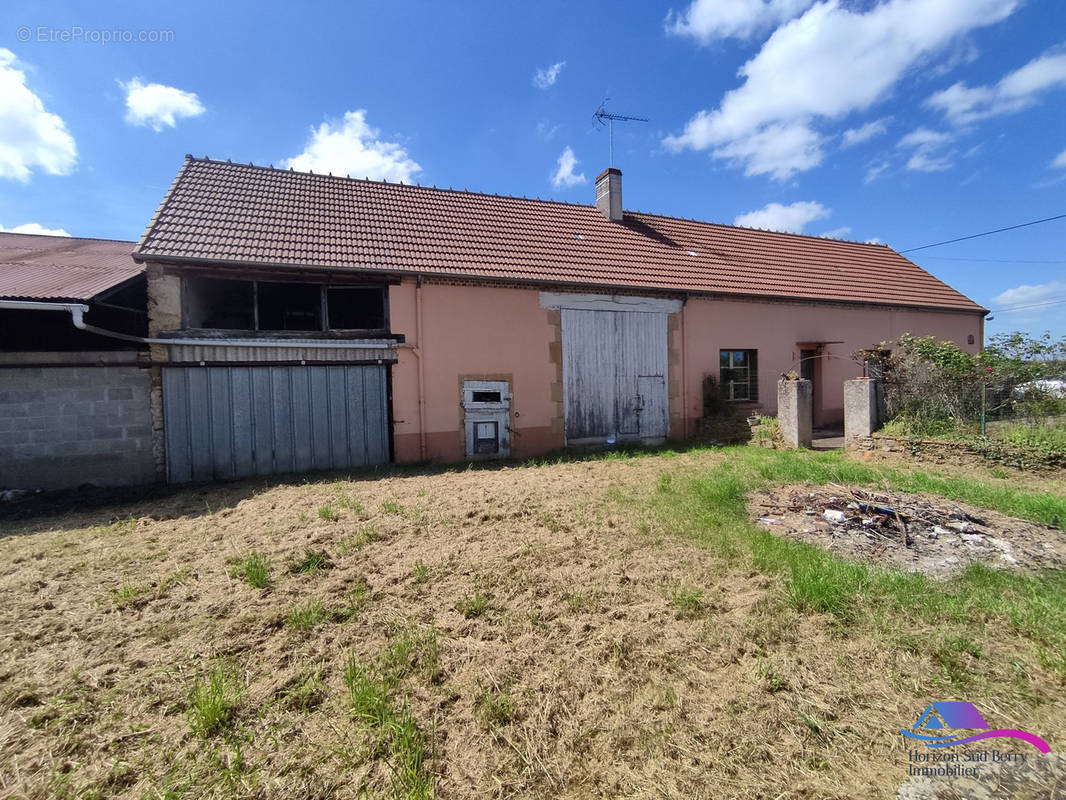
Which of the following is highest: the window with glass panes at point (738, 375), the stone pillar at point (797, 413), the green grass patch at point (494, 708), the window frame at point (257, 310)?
the window frame at point (257, 310)

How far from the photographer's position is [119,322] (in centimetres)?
798

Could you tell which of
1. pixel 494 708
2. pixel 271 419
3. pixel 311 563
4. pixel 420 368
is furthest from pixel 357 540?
pixel 420 368

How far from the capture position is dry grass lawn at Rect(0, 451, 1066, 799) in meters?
2.07

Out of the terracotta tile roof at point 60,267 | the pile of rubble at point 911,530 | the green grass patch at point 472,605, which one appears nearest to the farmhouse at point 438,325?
the terracotta tile roof at point 60,267

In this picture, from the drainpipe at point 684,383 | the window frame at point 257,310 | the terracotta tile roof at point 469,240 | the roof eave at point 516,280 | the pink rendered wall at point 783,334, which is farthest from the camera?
the pink rendered wall at point 783,334

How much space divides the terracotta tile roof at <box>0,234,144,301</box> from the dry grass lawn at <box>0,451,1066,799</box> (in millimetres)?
4269

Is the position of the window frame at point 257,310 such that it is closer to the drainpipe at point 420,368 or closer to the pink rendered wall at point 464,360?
the pink rendered wall at point 464,360

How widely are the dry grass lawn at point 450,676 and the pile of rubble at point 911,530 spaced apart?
1340 millimetres

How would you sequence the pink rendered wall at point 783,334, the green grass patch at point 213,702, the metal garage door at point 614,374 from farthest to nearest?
the pink rendered wall at point 783,334 → the metal garage door at point 614,374 → the green grass patch at point 213,702

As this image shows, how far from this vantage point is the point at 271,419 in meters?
8.07

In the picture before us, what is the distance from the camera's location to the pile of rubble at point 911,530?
414 cm

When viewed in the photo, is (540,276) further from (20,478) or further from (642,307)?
(20,478)

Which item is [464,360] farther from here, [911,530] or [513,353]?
[911,530]

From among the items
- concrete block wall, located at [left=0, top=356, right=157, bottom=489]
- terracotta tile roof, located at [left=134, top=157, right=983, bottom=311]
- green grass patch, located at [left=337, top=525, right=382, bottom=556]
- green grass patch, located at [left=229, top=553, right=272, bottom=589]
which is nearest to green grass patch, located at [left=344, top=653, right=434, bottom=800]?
green grass patch, located at [left=229, top=553, right=272, bottom=589]
